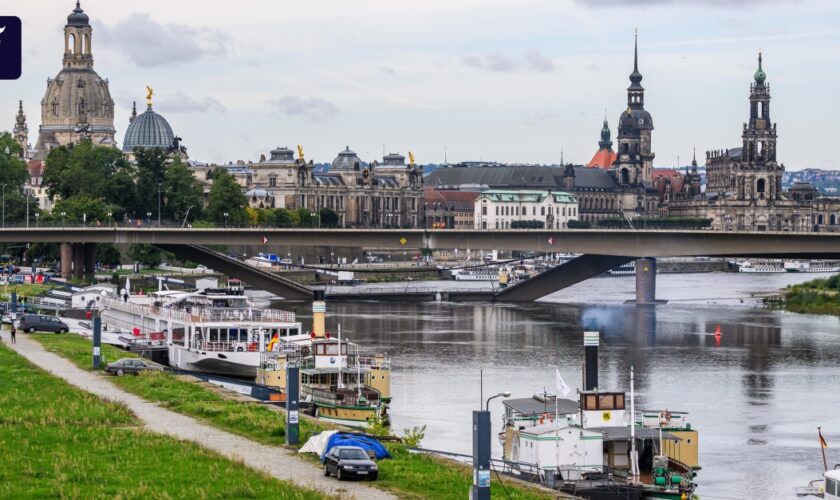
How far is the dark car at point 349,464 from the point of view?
112 feet

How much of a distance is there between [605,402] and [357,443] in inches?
281

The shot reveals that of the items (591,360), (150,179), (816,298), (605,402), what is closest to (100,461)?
(605,402)

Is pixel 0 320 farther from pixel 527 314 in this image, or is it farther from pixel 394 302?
pixel 394 302

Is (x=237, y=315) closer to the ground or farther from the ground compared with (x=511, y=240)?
closer to the ground

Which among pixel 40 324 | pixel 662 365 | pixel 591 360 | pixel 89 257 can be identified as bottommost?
pixel 662 365

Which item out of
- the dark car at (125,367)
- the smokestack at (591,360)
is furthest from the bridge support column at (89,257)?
the smokestack at (591,360)

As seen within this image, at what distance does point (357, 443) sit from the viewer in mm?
36719

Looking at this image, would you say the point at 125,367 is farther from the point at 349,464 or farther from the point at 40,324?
the point at 349,464

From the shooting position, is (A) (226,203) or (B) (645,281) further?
(A) (226,203)

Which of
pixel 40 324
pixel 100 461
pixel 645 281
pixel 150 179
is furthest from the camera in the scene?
pixel 150 179

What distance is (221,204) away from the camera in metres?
166

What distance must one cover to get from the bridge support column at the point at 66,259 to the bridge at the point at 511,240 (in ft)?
3.44

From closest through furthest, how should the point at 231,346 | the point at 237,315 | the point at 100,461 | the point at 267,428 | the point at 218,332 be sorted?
the point at 100,461, the point at 267,428, the point at 231,346, the point at 218,332, the point at 237,315

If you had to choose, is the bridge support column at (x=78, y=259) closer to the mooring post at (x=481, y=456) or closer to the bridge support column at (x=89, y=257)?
the bridge support column at (x=89, y=257)
